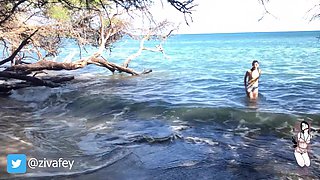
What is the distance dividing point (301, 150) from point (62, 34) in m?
14.0

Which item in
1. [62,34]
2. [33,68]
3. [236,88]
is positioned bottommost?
[236,88]

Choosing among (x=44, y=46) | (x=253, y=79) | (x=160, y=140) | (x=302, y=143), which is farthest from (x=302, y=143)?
(x=44, y=46)

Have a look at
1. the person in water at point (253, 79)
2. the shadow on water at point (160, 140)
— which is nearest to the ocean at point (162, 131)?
the shadow on water at point (160, 140)

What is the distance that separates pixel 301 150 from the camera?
5535 mm

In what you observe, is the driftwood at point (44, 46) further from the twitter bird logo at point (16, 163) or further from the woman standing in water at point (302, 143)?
the woman standing in water at point (302, 143)

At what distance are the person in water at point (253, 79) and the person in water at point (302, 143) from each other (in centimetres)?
674

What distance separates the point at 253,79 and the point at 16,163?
8.96 meters

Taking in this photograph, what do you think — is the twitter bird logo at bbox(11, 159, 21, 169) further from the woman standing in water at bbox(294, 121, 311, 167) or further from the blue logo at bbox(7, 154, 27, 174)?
the woman standing in water at bbox(294, 121, 311, 167)

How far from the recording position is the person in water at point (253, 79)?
40.3ft

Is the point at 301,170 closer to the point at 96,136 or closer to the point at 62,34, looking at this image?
the point at 96,136

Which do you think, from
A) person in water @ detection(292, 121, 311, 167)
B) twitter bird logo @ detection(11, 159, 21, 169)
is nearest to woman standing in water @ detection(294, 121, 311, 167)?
person in water @ detection(292, 121, 311, 167)

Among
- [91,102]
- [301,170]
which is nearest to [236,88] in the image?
[91,102]

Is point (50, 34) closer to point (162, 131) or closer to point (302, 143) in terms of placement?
point (162, 131)

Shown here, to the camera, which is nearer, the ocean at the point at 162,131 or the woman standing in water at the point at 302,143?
the woman standing in water at the point at 302,143
